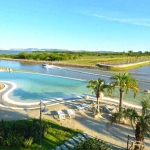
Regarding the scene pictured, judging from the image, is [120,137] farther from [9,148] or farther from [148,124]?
[9,148]

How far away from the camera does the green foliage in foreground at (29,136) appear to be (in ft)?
37.9

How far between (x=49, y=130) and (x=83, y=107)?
523cm

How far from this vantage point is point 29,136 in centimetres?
1227

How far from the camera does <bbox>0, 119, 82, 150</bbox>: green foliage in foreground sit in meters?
11.6

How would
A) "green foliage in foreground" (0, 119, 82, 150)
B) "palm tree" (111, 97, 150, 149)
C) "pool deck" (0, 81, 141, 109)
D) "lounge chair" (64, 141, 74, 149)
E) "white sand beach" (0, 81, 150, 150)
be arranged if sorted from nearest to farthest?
1. "palm tree" (111, 97, 150, 149)
2. "green foliage in foreground" (0, 119, 82, 150)
3. "lounge chair" (64, 141, 74, 149)
4. "white sand beach" (0, 81, 150, 150)
5. "pool deck" (0, 81, 141, 109)

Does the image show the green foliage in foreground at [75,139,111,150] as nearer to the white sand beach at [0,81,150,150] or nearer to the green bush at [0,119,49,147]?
the white sand beach at [0,81,150,150]

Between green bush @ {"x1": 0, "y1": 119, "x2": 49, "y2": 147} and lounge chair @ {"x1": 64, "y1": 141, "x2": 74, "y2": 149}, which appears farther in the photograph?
lounge chair @ {"x1": 64, "y1": 141, "x2": 74, "y2": 149}

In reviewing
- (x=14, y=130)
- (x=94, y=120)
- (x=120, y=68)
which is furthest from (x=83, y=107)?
(x=120, y=68)

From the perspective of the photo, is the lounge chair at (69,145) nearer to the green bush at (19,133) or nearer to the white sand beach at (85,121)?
the green bush at (19,133)

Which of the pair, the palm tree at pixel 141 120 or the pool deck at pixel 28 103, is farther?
the pool deck at pixel 28 103

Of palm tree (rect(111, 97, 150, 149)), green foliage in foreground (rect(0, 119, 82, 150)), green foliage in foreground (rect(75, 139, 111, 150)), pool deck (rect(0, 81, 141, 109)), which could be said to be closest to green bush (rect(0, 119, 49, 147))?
green foliage in foreground (rect(0, 119, 82, 150))

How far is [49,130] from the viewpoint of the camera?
1365 centimetres

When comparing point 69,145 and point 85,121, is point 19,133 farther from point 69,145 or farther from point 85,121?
point 85,121

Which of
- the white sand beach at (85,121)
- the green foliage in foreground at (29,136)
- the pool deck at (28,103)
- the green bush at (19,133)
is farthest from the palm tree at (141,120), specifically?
the pool deck at (28,103)
